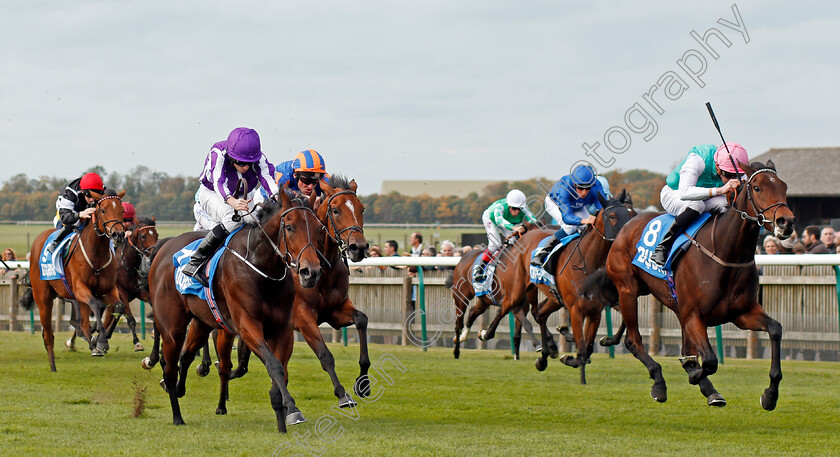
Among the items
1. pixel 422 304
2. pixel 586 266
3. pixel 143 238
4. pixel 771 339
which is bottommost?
pixel 422 304

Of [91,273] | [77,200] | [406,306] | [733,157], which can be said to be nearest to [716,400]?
[733,157]

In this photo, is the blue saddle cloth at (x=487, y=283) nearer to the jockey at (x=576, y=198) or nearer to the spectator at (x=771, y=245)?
the jockey at (x=576, y=198)

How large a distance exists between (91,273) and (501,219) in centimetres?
450

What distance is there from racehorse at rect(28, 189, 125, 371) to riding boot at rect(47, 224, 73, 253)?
21cm

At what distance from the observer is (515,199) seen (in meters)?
11.4

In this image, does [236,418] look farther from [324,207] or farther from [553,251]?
[553,251]

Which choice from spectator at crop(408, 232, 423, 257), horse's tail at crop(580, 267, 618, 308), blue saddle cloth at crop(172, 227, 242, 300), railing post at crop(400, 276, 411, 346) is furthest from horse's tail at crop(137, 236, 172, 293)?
spectator at crop(408, 232, 423, 257)

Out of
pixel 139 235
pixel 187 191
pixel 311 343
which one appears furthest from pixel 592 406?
pixel 187 191

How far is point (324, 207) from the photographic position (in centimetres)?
621

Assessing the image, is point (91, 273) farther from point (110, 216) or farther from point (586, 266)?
point (586, 266)

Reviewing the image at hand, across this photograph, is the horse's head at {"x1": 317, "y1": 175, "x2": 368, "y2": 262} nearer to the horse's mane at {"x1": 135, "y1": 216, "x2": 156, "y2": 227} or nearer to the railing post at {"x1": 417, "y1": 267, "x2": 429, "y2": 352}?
the horse's mane at {"x1": 135, "y1": 216, "x2": 156, "y2": 227}

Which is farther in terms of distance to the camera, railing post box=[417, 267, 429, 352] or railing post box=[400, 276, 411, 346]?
railing post box=[400, 276, 411, 346]

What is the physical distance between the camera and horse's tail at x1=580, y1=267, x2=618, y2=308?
802 cm

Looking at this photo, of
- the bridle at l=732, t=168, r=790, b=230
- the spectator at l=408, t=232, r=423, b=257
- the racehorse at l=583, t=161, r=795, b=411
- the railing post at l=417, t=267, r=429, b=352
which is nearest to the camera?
the bridle at l=732, t=168, r=790, b=230
